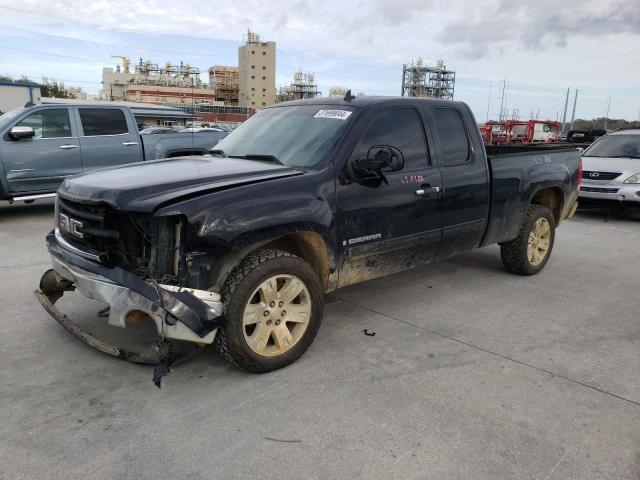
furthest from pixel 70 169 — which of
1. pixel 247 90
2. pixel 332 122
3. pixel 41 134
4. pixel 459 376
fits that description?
pixel 247 90

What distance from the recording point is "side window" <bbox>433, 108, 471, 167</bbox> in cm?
455

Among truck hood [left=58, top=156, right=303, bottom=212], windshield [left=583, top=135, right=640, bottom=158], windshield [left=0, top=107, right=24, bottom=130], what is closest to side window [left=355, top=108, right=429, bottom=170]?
truck hood [left=58, top=156, right=303, bottom=212]

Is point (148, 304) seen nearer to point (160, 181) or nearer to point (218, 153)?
point (160, 181)

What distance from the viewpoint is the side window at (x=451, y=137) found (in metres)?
4.55

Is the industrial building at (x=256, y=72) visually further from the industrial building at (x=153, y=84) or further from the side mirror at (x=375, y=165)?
the side mirror at (x=375, y=165)

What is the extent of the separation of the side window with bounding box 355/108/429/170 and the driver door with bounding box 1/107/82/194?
6.63 meters

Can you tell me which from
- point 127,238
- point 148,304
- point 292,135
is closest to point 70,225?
point 127,238

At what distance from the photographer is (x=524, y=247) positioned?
5590 mm

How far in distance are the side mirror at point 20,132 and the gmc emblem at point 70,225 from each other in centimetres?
554

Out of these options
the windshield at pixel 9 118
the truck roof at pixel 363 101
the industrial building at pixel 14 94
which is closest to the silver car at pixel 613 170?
the truck roof at pixel 363 101

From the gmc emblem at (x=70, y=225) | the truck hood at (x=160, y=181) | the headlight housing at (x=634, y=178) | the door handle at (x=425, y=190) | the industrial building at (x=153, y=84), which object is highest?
the industrial building at (x=153, y=84)

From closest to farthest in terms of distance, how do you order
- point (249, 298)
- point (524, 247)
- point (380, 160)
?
point (249, 298) → point (380, 160) → point (524, 247)

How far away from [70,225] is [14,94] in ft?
122

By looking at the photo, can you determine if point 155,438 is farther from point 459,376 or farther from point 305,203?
point 459,376
